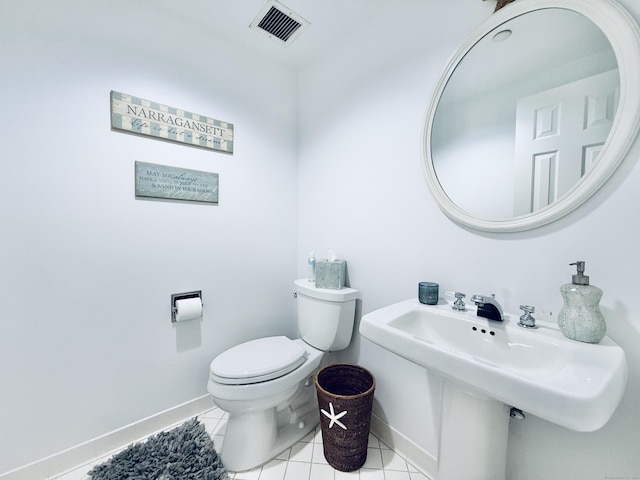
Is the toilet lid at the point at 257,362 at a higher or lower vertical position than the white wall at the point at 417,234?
lower

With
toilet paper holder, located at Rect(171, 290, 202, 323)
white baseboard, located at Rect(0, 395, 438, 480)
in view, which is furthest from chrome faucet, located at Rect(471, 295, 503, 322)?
toilet paper holder, located at Rect(171, 290, 202, 323)

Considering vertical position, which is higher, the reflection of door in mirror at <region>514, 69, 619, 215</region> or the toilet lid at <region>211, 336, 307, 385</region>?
the reflection of door in mirror at <region>514, 69, 619, 215</region>

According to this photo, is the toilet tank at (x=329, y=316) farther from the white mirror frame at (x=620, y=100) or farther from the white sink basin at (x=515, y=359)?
the white mirror frame at (x=620, y=100)

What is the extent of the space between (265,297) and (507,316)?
1.34 metres

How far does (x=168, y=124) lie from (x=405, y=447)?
6.57 feet

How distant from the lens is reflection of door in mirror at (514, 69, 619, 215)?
73 cm

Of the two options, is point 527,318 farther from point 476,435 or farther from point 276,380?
point 276,380

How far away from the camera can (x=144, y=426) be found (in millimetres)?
1311

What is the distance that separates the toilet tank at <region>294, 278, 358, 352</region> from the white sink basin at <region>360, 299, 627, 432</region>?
402 millimetres

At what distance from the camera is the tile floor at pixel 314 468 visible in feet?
3.60

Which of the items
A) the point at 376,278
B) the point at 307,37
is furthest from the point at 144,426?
the point at 307,37

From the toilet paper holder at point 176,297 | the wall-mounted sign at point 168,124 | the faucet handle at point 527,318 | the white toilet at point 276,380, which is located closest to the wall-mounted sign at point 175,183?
the wall-mounted sign at point 168,124

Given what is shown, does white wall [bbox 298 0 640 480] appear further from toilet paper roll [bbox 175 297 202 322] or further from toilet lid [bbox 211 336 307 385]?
toilet paper roll [bbox 175 297 202 322]

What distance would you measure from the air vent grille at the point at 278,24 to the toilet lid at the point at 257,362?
69.2 inches
